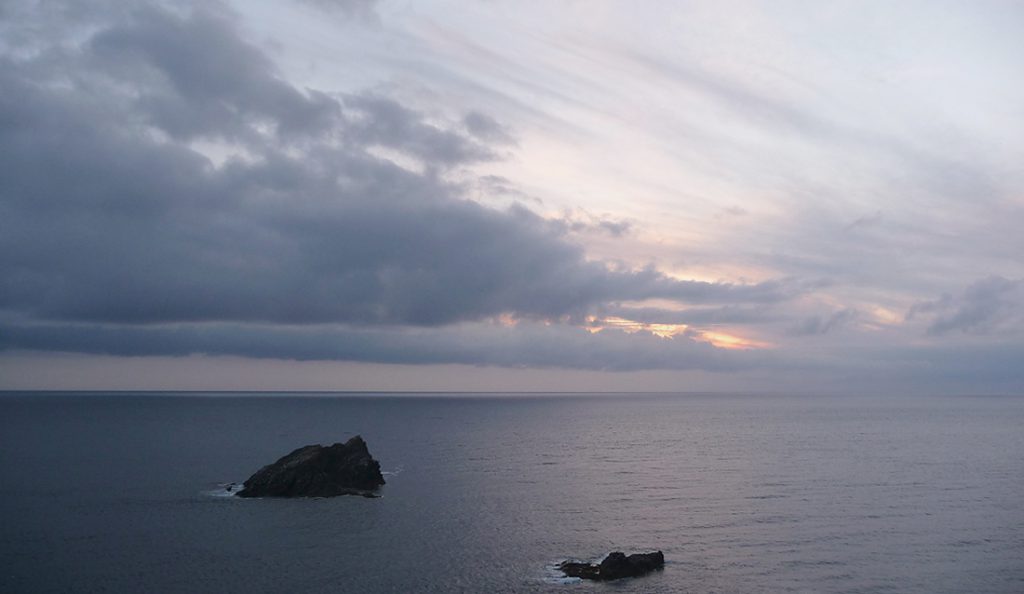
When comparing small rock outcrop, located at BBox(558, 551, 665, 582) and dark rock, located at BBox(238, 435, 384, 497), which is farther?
dark rock, located at BBox(238, 435, 384, 497)

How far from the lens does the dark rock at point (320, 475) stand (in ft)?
278

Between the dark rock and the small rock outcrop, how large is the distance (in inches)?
1554

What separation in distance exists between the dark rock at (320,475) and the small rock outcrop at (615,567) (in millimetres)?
39471

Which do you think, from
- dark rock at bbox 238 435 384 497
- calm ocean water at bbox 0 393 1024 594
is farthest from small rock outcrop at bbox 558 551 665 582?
dark rock at bbox 238 435 384 497

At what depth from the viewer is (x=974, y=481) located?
96000 mm

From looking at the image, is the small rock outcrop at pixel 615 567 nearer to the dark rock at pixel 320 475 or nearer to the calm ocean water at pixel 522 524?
the calm ocean water at pixel 522 524

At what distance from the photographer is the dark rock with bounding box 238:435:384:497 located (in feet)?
278

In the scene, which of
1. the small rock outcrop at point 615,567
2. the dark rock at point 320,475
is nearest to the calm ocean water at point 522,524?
→ the small rock outcrop at point 615,567

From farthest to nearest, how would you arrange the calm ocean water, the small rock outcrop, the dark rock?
1. the dark rock
2. the calm ocean water
3. the small rock outcrop

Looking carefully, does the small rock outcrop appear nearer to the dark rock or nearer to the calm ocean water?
the calm ocean water

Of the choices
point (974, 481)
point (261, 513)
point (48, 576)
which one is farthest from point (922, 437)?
point (48, 576)

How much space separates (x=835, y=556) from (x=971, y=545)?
13.6m

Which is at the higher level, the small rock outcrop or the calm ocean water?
the small rock outcrop

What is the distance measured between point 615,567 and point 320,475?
47462 millimetres
